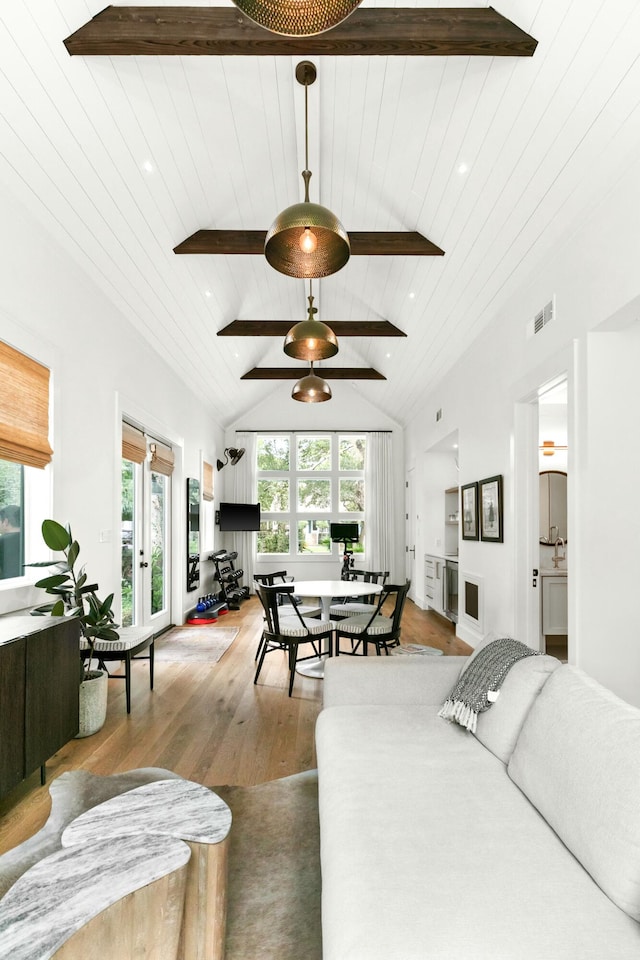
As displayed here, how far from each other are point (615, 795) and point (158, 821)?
4.13ft

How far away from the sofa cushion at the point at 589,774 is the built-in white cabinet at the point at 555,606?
10.0 ft

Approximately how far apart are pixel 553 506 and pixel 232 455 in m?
5.90

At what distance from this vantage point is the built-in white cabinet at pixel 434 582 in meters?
7.38

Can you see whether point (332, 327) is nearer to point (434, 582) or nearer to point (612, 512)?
point (434, 582)

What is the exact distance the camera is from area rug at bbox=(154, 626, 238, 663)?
553 cm

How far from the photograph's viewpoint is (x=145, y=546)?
6012 mm

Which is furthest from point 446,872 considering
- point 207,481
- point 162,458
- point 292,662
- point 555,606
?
point 207,481

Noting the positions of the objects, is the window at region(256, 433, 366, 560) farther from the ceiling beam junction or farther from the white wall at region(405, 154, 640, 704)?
the white wall at region(405, 154, 640, 704)

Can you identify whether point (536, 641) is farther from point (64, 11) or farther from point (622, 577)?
point (64, 11)

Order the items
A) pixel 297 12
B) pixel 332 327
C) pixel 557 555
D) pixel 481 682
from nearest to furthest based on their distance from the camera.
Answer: pixel 297 12 < pixel 481 682 < pixel 557 555 < pixel 332 327

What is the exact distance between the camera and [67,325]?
385 cm

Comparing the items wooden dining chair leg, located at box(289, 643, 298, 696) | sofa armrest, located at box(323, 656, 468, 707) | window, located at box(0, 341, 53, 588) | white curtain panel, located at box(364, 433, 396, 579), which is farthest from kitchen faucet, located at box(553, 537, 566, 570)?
white curtain panel, located at box(364, 433, 396, 579)

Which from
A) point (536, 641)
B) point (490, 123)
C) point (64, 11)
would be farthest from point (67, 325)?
point (536, 641)

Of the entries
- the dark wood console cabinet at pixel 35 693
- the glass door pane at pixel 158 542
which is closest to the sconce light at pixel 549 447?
the glass door pane at pixel 158 542
